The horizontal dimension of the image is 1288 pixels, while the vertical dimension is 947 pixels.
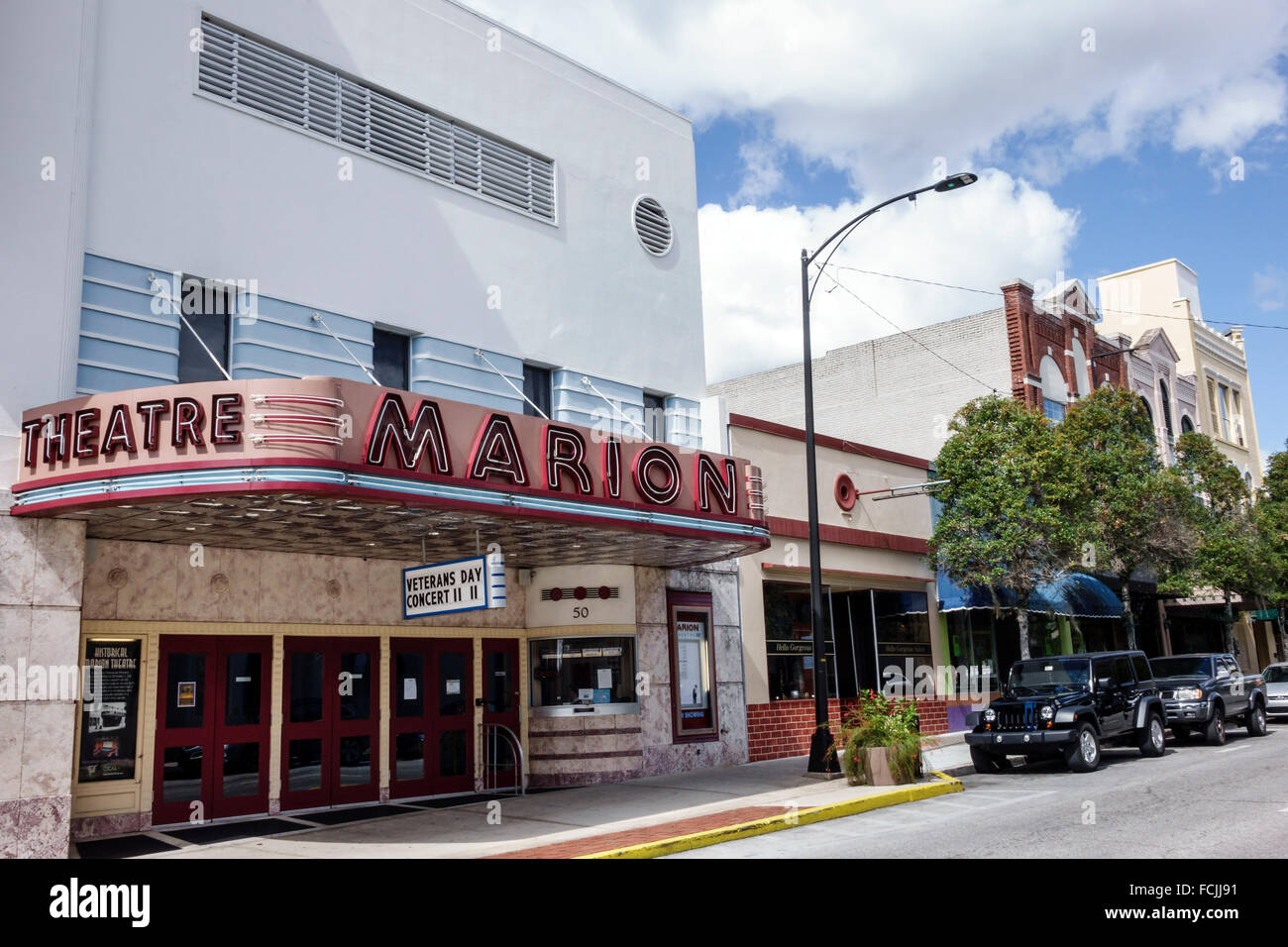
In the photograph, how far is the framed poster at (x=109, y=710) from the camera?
13117 mm

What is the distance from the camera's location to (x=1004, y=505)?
24266mm

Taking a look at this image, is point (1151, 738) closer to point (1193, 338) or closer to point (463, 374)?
point (463, 374)

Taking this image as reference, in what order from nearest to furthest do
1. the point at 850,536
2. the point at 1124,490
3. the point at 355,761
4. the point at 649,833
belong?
the point at 649,833
the point at 355,761
the point at 850,536
the point at 1124,490

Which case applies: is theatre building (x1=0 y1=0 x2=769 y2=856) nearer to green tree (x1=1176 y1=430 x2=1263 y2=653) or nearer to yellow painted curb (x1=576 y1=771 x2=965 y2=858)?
yellow painted curb (x1=576 y1=771 x2=965 y2=858)

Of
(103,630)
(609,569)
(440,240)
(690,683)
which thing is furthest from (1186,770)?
(103,630)

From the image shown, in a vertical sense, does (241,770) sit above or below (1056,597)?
below

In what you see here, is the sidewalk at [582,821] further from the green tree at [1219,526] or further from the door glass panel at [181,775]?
the green tree at [1219,526]

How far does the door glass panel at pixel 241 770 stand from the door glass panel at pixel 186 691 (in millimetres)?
633

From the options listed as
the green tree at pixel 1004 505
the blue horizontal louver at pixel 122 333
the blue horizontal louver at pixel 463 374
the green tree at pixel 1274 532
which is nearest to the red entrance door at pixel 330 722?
the blue horizontal louver at pixel 463 374

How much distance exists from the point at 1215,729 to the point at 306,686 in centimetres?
1729

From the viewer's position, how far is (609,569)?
18.4m

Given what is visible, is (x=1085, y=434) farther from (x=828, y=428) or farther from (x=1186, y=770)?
(x=1186, y=770)

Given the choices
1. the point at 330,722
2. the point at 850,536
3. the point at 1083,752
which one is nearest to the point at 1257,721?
the point at 1083,752

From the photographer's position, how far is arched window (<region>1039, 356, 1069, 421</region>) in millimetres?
32781
